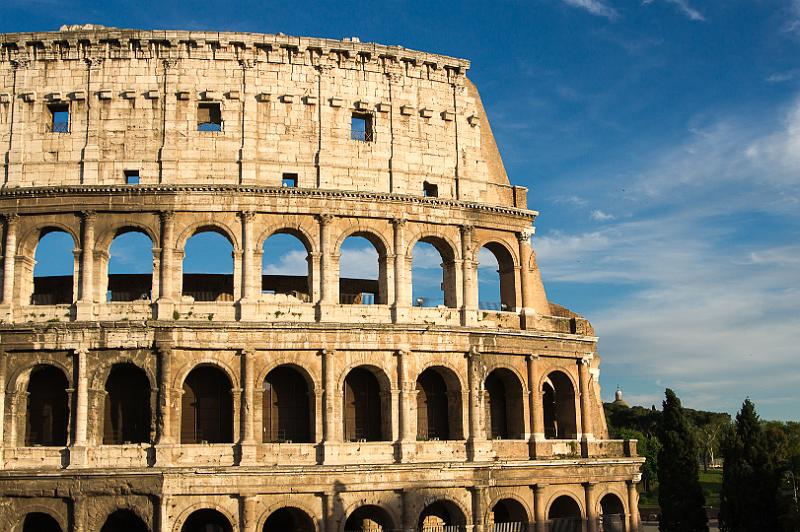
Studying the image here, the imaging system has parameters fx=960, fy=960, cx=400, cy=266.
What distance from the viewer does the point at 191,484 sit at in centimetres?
2797

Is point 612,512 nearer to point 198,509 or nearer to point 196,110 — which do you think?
point 198,509

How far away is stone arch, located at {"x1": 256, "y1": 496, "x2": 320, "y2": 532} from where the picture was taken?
28312 mm

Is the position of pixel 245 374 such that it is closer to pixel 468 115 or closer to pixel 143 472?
pixel 143 472

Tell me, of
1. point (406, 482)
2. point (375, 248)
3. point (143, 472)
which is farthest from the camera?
point (375, 248)

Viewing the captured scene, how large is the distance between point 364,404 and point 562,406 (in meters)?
7.34

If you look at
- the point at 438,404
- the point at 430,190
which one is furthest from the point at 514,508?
the point at 430,190

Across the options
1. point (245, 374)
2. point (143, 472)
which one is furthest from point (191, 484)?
point (245, 374)

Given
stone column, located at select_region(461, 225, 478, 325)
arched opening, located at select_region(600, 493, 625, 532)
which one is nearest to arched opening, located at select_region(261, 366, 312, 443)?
stone column, located at select_region(461, 225, 478, 325)

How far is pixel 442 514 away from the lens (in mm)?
32281

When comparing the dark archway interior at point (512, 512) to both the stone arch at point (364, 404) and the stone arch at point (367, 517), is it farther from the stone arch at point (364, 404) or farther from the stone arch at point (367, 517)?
the stone arch at point (364, 404)

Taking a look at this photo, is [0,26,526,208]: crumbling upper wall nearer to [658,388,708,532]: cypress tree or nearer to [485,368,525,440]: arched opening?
[485,368,525,440]: arched opening

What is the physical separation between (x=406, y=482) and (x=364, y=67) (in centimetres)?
1369

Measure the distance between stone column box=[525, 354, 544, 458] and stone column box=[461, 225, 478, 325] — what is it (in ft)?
8.44

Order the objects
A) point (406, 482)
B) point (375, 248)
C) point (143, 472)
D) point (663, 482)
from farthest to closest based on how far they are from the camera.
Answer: point (663, 482) < point (375, 248) < point (406, 482) < point (143, 472)
